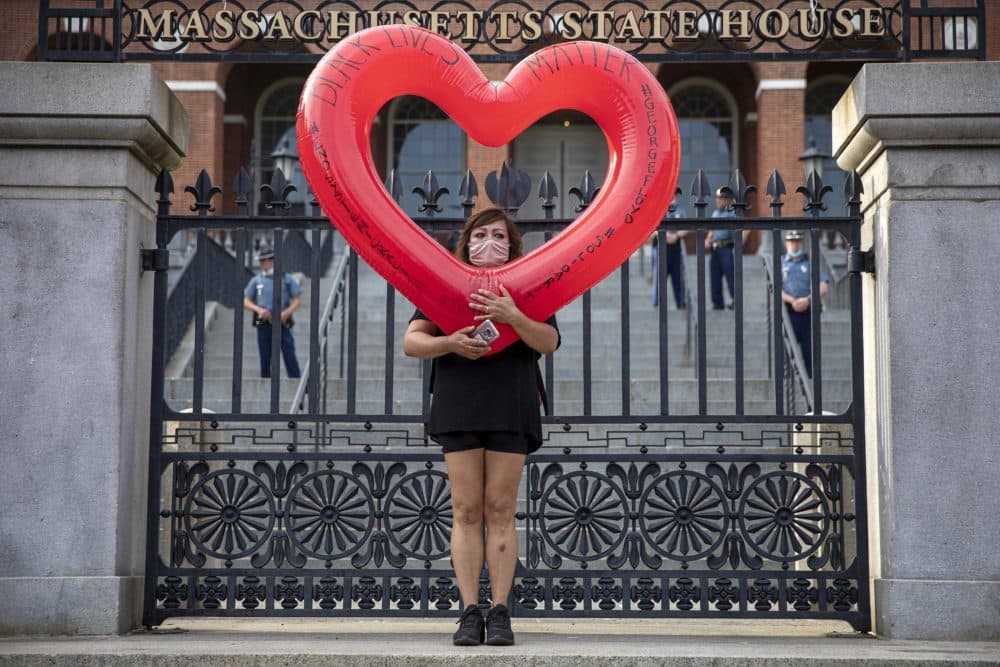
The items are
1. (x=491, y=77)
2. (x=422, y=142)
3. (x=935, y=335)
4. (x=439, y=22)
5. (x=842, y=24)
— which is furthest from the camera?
(x=422, y=142)

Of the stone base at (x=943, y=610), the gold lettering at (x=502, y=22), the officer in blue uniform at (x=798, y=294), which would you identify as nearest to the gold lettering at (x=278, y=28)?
the gold lettering at (x=502, y=22)

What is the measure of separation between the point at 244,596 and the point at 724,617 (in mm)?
2563

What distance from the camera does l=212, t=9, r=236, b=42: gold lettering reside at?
275 inches

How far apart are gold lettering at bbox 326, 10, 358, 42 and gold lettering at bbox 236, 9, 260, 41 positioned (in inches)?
15.5

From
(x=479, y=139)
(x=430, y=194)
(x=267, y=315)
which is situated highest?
(x=479, y=139)

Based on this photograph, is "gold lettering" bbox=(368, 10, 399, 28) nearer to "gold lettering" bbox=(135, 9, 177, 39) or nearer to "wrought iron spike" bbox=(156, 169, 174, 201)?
"gold lettering" bbox=(135, 9, 177, 39)

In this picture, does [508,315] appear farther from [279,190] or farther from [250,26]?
[250,26]

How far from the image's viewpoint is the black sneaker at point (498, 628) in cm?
564

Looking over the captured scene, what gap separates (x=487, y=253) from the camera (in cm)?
575

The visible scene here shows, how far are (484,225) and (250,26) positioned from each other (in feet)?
7.33

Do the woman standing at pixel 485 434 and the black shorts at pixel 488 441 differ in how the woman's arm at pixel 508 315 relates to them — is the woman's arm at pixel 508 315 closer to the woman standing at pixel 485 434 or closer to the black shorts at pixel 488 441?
the woman standing at pixel 485 434

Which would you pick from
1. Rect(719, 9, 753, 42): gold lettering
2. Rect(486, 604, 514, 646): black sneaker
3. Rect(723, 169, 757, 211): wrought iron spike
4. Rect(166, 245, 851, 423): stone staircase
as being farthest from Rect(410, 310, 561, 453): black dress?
Rect(166, 245, 851, 423): stone staircase

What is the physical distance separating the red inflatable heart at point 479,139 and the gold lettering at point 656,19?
1036 millimetres

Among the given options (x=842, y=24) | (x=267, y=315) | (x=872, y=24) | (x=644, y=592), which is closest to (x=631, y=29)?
(x=842, y=24)
